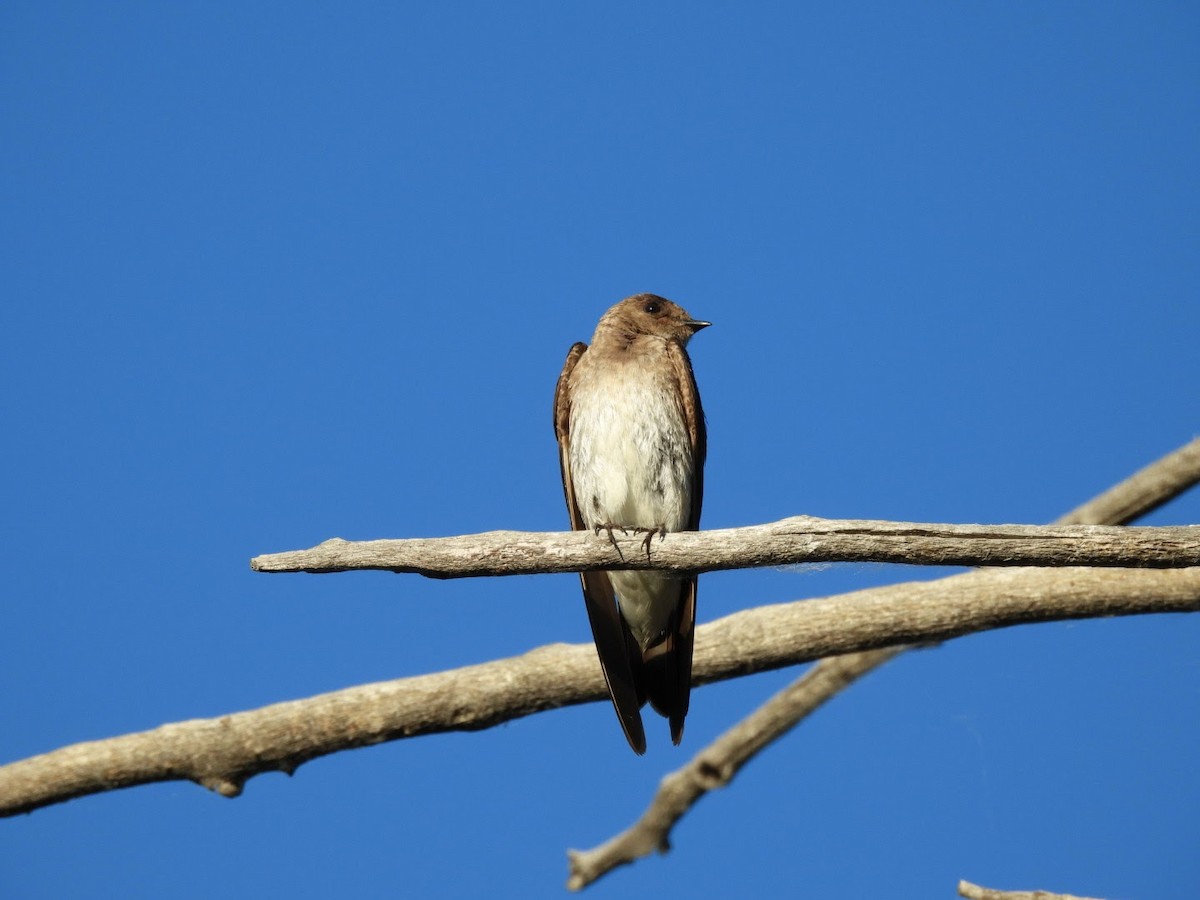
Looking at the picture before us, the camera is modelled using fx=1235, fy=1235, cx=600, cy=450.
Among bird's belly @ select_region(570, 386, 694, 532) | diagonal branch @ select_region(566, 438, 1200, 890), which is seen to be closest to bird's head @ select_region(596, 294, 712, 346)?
bird's belly @ select_region(570, 386, 694, 532)

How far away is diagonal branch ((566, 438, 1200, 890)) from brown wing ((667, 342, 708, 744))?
1.55 meters

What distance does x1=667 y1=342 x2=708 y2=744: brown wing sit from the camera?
23.1ft

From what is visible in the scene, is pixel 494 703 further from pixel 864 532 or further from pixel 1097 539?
pixel 1097 539

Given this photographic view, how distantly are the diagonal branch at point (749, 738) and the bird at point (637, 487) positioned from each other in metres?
1.48

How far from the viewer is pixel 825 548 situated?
17.0 ft

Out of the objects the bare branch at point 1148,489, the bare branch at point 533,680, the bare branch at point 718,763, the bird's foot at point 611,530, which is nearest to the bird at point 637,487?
the bird's foot at point 611,530

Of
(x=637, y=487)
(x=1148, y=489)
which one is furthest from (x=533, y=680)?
(x=1148, y=489)

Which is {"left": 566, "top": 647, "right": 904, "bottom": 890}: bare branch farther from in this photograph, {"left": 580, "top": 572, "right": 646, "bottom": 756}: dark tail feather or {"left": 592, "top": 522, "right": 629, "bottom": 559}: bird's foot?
{"left": 592, "top": 522, "right": 629, "bottom": 559}: bird's foot

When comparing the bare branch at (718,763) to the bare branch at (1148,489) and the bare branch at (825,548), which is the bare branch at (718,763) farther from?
the bare branch at (825,548)

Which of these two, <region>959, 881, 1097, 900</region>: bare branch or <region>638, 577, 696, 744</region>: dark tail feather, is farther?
<region>638, 577, 696, 744</region>: dark tail feather

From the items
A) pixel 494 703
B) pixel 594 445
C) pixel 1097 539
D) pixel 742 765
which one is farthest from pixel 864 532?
→ pixel 742 765

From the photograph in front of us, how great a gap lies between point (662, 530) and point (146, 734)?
3.17 m

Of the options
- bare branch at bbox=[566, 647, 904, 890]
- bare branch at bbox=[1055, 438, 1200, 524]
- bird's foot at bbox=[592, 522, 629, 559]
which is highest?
bare branch at bbox=[1055, 438, 1200, 524]

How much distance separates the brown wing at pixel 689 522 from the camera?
704 centimetres
